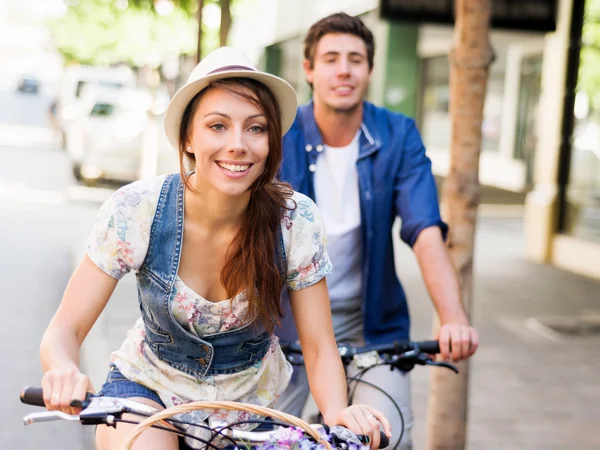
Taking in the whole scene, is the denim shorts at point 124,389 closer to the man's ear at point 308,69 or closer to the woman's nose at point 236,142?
the woman's nose at point 236,142

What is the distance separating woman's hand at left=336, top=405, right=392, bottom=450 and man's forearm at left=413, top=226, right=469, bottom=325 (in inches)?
39.4

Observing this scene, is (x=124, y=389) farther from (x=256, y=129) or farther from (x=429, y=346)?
(x=429, y=346)

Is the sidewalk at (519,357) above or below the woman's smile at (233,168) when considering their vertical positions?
below

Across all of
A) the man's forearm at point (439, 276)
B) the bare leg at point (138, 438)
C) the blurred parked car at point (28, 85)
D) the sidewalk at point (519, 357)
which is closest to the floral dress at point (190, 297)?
Result: the bare leg at point (138, 438)

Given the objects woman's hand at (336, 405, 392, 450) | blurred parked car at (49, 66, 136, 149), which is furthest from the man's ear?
blurred parked car at (49, 66, 136, 149)

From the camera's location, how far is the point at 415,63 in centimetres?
1570

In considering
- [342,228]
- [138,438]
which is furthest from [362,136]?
[138,438]

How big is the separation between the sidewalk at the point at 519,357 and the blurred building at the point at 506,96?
723mm

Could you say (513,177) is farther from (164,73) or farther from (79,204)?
(79,204)

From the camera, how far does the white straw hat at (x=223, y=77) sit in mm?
2490

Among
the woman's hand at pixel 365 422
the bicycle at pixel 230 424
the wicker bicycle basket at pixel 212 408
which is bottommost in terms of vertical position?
the woman's hand at pixel 365 422

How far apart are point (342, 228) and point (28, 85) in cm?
6720

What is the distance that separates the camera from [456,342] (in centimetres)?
304

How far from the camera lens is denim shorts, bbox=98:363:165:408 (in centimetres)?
255
